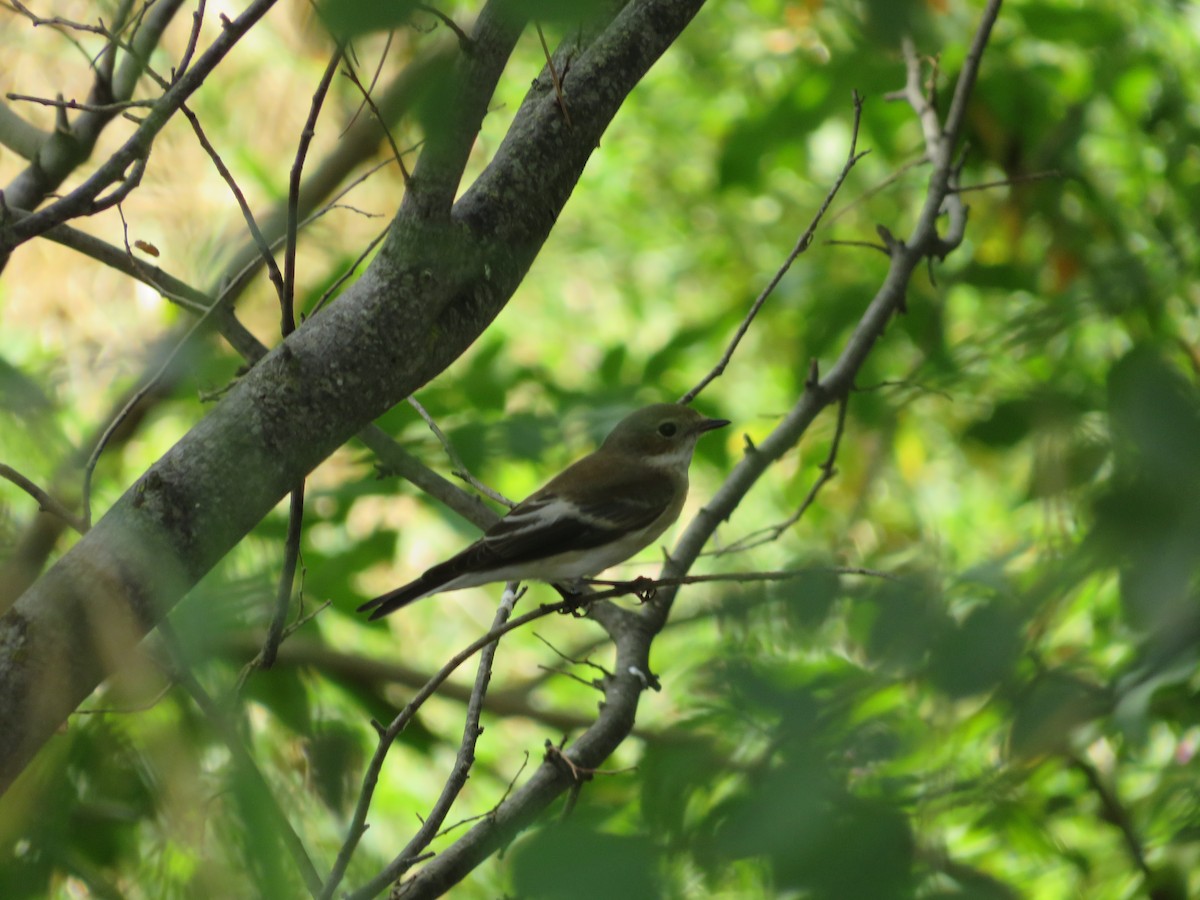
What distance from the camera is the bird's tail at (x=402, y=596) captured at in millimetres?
3574

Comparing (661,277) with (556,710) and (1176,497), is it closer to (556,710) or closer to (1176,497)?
(556,710)

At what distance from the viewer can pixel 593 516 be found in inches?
171

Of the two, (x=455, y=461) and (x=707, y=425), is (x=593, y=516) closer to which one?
(x=455, y=461)

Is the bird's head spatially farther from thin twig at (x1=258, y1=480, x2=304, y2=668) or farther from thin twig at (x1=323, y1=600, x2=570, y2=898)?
thin twig at (x1=258, y1=480, x2=304, y2=668)

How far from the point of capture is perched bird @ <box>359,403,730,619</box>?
3.77 metres

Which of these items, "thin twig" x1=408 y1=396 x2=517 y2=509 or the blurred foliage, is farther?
"thin twig" x1=408 y1=396 x2=517 y2=509

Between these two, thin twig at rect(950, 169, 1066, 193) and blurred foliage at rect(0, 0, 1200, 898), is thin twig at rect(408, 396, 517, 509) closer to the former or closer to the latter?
blurred foliage at rect(0, 0, 1200, 898)

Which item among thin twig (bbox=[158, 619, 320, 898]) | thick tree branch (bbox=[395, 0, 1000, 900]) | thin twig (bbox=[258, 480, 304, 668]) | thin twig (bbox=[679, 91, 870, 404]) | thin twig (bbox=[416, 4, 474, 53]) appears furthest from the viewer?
thin twig (bbox=[679, 91, 870, 404])

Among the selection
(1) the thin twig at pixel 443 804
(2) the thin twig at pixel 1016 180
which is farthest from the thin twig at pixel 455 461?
(2) the thin twig at pixel 1016 180

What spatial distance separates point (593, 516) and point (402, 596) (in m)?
0.98

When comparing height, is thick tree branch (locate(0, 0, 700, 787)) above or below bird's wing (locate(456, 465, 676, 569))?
below

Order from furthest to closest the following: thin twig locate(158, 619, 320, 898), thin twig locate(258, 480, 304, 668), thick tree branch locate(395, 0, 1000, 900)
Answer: thin twig locate(258, 480, 304, 668) → thick tree branch locate(395, 0, 1000, 900) → thin twig locate(158, 619, 320, 898)

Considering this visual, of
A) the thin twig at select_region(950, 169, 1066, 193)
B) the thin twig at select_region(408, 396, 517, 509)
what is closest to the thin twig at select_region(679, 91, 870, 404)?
the thin twig at select_region(950, 169, 1066, 193)

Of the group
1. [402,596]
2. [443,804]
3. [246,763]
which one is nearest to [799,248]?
[402,596]
